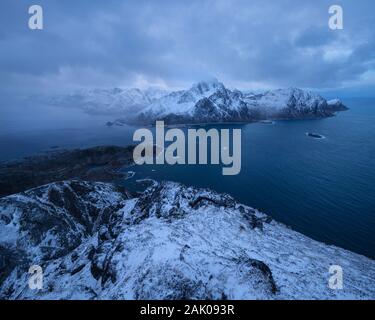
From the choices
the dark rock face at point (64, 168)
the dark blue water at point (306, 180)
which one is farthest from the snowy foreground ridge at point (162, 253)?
the dark rock face at point (64, 168)

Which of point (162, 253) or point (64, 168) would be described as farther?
point (64, 168)

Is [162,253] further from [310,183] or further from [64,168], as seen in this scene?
[64,168]

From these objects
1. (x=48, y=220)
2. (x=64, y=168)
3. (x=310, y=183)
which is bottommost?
(x=310, y=183)

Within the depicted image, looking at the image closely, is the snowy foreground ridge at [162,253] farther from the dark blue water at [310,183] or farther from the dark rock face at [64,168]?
the dark rock face at [64,168]

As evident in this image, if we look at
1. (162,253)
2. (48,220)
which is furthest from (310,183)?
(48,220)

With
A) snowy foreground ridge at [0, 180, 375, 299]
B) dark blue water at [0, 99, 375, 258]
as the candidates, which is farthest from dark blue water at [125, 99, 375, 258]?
snowy foreground ridge at [0, 180, 375, 299]
